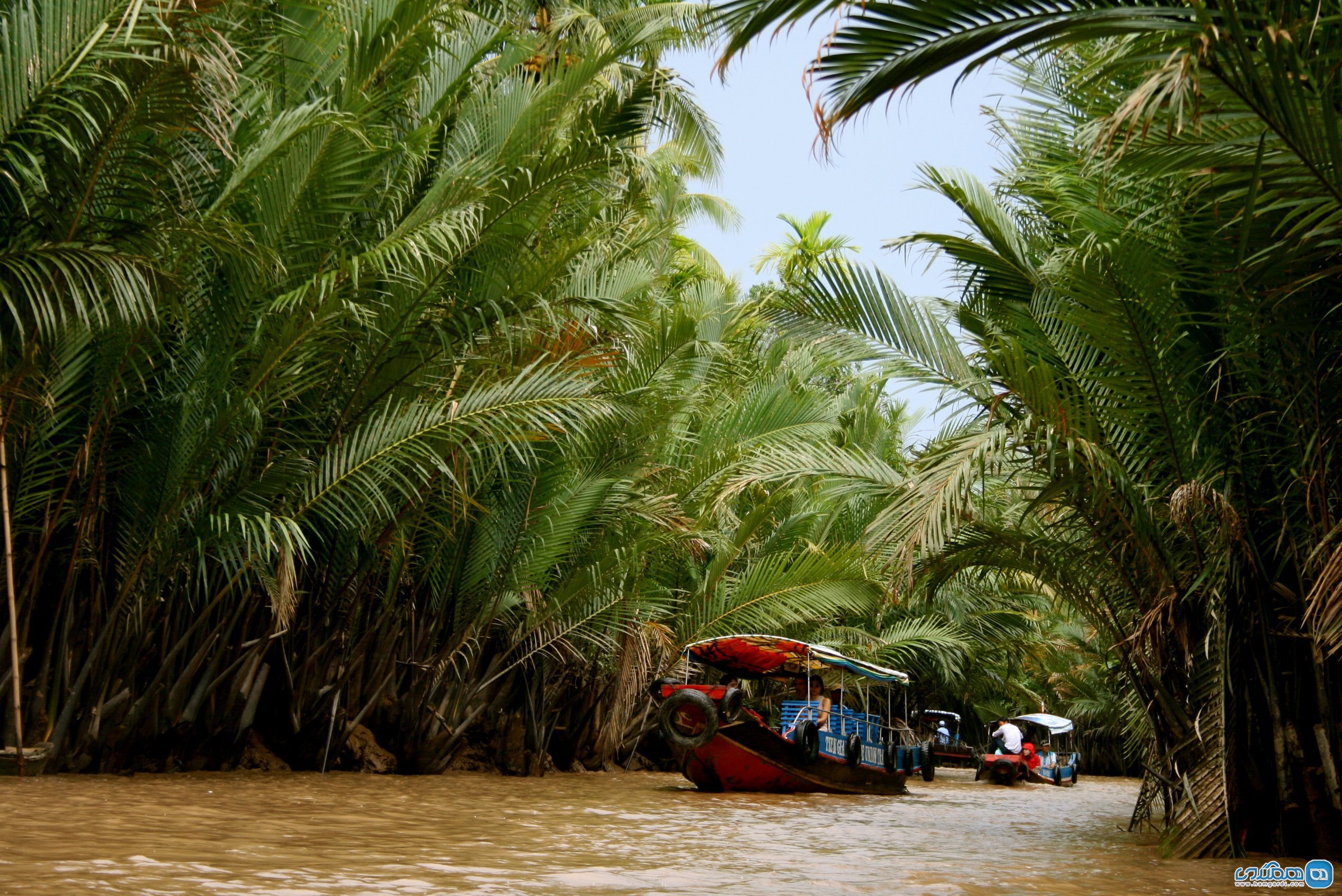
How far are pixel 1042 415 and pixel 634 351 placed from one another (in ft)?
21.1

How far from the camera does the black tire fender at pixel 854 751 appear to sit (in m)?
15.4

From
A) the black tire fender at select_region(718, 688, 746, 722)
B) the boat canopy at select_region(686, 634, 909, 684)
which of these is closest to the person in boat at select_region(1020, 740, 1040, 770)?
→ the boat canopy at select_region(686, 634, 909, 684)

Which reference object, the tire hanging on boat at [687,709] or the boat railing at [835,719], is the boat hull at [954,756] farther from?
the tire hanging on boat at [687,709]

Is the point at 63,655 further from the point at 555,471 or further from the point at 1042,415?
the point at 1042,415

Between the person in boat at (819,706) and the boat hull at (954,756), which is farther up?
the person in boat at (819,706)

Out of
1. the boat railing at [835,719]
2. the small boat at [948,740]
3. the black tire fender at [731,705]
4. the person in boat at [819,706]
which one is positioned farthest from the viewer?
the small boat at [948,740]

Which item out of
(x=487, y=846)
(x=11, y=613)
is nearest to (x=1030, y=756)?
(x=487, y=846)

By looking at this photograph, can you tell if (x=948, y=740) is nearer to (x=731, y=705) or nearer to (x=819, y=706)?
(x=819, y=706)

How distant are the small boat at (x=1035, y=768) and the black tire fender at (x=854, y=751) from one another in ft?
23.2

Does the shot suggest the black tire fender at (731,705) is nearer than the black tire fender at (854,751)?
Yes

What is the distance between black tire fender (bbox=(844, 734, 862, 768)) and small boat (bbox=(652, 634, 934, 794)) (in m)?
0.01

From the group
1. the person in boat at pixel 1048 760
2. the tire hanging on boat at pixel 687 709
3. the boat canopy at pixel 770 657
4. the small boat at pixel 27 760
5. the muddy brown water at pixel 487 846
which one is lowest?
the muddy brown water at pixel 487 846

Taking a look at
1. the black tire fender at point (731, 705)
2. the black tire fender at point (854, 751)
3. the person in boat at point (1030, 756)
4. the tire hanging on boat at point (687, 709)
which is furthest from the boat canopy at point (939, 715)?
the tire hanging on boat at point (687, 709)

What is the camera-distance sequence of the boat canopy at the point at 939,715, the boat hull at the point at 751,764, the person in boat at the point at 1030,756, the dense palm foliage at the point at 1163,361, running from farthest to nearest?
the boat canopy at the point at 939,715
the person in boat at the point at 1030,756
the boat hull at the point at 751,764
the dense palm foliage at the point at 1163,361
